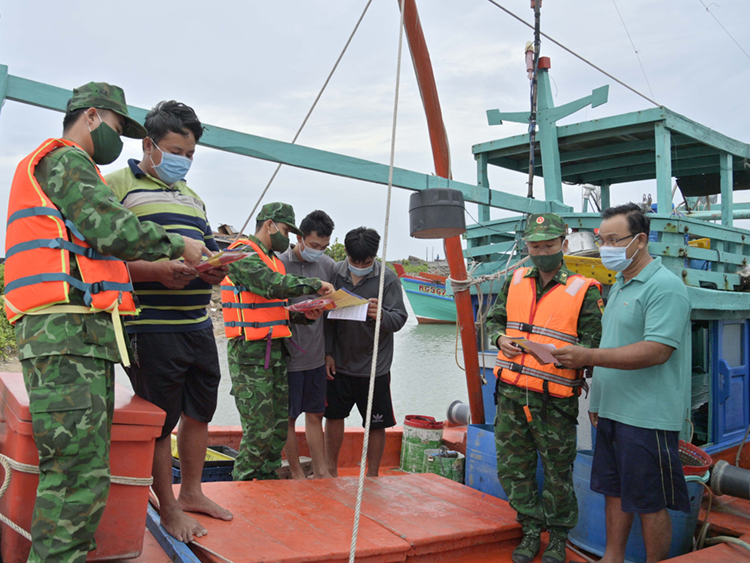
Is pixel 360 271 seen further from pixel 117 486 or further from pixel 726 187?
pixel 726 187

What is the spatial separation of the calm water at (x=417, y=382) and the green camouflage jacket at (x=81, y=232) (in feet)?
18.4

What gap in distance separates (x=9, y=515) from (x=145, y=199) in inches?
48.1

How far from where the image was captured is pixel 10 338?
10398 millimetres

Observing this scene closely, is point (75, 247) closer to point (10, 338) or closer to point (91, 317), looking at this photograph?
point (91, 317)

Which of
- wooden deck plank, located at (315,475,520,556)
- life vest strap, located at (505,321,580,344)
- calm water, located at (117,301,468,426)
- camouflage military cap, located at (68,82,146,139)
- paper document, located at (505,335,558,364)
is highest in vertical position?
camouflage military cap, located at (68,82,146,139)

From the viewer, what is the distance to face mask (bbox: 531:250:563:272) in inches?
124

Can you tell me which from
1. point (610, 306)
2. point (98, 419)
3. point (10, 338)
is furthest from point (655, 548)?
point (10, 338)

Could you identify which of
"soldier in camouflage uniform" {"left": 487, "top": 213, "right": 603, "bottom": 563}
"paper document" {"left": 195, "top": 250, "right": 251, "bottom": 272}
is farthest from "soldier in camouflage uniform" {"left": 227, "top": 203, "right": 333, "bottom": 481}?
"soldier in camouflage uniform" {"left": 487, "top": 213, "right": 603, "bottom": 563}

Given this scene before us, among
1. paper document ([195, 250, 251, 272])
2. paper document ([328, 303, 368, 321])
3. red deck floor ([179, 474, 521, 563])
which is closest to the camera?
paper document ([195, 250, 251, 272])

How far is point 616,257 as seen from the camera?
2951 mm

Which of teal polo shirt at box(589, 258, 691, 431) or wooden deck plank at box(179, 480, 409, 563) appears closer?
wooden deck plank at box(179, 480, 409, 563)

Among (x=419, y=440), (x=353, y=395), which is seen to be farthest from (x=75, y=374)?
(x=419, y=440)

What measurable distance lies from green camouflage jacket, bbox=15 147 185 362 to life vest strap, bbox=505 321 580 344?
212cm

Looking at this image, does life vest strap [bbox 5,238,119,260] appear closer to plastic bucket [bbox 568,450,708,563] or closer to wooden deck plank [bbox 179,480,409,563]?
wooden deck plank [bbox 179,480,409,563]
